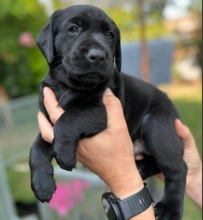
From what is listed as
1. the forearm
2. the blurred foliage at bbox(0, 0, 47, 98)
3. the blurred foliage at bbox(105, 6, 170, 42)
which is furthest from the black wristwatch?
the blurred foliage at bbox(105, 6, 170, 42)

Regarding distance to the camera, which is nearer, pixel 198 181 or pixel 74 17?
pixel 74 17

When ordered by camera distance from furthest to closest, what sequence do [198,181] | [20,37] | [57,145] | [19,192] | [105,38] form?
[20,37]
[19,192]
[198,181]
[105,38]
[57,145]

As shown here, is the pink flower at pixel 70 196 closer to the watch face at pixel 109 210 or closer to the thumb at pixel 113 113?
the watch face at pixel 109 210

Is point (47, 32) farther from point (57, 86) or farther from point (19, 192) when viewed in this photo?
point (19, 192)

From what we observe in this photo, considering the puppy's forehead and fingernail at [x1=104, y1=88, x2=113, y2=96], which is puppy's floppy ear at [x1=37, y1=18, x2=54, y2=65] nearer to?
the puppy's forehead

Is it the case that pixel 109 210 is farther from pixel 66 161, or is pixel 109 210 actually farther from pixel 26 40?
pixel 26 40

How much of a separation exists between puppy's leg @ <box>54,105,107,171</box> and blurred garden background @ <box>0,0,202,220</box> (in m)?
1.40

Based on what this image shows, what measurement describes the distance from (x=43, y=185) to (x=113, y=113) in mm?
438

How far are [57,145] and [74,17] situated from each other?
1.88ft

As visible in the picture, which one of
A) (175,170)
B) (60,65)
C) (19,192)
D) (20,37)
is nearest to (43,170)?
(60,65)

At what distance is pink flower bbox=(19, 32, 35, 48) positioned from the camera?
285 inches

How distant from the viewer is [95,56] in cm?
143

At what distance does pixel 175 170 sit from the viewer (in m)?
1.74

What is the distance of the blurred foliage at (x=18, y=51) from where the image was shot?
7406mm
